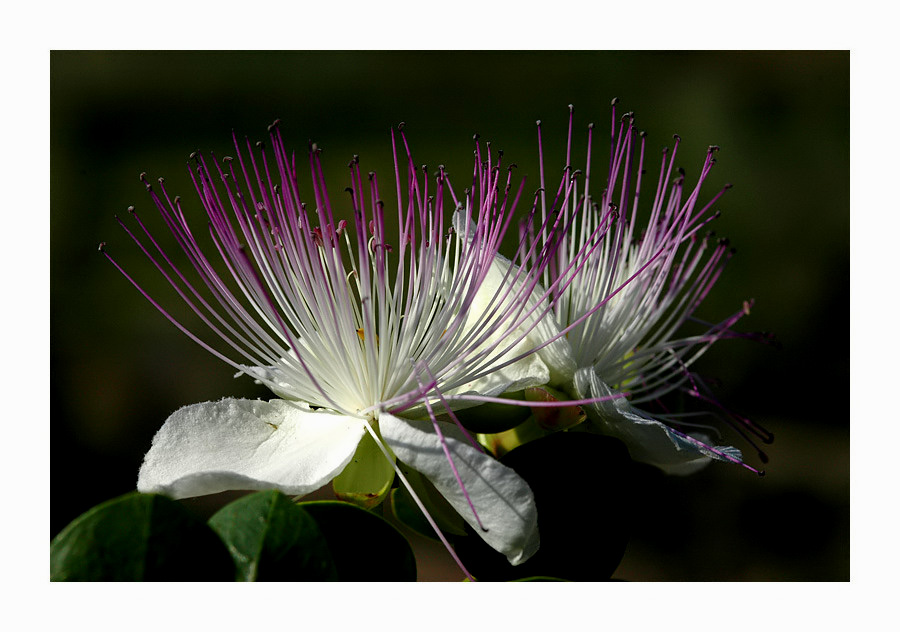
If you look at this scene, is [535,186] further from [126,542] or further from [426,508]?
[126,542]

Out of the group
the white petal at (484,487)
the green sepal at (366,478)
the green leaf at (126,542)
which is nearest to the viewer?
the green leaf at (126,542)

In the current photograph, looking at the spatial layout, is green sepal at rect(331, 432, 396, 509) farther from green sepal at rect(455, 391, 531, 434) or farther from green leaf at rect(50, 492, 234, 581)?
green leaf at rect(50, 492, 234, 581)

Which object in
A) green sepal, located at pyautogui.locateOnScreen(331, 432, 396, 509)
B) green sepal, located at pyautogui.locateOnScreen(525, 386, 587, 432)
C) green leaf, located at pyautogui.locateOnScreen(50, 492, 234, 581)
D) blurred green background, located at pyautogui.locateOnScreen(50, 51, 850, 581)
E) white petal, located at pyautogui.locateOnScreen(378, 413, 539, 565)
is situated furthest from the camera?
blurred green background, located at pyautogui.locateOnScreen(50, 51, 850, 581)

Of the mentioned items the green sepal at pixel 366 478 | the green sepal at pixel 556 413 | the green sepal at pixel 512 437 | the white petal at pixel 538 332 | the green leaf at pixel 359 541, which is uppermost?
the white petal at pixel 538 332

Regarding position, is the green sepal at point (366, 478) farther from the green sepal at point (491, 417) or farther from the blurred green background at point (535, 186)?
the blurred green background at point (535, 186)

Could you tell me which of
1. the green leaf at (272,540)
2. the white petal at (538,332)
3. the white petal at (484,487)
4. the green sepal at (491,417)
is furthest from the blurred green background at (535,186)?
the green leaf at (272,540)

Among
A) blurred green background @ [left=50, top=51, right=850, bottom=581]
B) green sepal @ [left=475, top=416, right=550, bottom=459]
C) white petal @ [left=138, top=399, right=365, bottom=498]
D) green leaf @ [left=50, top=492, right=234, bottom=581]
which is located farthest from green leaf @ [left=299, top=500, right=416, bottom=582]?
blurred green background @ [left=50, top=51, right=850, bottom=581]
